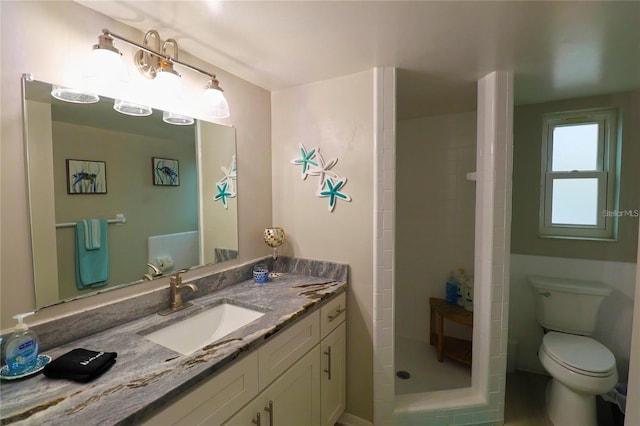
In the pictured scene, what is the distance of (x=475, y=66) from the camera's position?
1603 mm

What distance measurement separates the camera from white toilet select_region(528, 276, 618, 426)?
166 centimetres

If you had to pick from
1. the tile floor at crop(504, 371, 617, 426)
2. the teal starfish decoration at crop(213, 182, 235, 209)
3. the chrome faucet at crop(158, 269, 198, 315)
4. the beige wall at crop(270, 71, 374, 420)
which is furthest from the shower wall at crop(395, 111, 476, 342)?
the chrome faucet at crop(158, 269, 198, 315)

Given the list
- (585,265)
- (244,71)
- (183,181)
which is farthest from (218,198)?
(585,265)

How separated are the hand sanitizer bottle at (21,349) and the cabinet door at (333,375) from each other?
1.13 metres

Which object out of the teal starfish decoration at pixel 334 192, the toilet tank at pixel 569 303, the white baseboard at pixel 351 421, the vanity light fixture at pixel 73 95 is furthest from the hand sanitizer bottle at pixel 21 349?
the toilet tank at pixel 569 303

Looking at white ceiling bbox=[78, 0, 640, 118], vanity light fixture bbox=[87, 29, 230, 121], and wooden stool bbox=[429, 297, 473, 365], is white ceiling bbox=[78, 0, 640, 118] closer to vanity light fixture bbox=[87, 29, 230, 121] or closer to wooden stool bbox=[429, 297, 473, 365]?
vanity light fixture bbox=[87, 29, 230, 121]

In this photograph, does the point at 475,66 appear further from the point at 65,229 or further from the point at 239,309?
the point at 65,229

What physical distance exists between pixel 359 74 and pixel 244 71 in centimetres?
67

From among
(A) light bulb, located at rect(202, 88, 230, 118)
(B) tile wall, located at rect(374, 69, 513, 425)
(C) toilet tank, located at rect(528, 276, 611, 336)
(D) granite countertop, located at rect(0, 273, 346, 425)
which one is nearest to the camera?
(D) granite countertop, located at rect(0, 273, 346, 425)

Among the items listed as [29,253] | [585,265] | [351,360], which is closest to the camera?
[29,253]

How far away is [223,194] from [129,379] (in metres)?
1.03

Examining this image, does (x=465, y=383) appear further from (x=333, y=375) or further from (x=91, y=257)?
(x=91, y=257)

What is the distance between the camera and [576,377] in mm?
1676

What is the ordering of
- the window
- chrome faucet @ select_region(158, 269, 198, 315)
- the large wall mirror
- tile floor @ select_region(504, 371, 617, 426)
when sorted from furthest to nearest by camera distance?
1. the window
2. tile floor @ select_region(504, 371, 617, 426)
3. chrome faucet @ select_region(158, 269, 198, 315)
4. the large wall mirror
